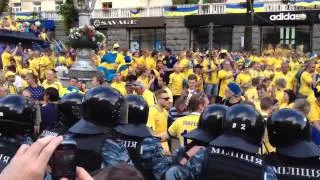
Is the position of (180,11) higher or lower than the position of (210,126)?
higher

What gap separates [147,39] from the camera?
1644 inches

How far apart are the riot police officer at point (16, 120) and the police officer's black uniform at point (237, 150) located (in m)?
1.18

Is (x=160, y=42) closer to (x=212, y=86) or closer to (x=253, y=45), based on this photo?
(x=253, y=45)

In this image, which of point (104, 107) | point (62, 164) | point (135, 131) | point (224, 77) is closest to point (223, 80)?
point (224, 77)

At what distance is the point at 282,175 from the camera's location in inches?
161

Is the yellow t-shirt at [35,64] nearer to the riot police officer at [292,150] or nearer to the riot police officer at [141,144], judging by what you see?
the riot police officer at [141,144]

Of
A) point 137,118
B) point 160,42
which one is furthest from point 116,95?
point 160,42

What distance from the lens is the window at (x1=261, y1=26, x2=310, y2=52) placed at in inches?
1373

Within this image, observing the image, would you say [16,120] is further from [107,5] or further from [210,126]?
[107,5]

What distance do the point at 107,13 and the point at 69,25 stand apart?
2877 millimetres

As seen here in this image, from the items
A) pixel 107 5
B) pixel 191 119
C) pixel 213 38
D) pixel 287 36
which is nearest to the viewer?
pixel 191 119

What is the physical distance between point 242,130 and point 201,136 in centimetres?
60

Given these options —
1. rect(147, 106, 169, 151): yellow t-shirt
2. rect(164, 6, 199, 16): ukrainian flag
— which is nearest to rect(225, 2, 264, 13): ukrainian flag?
rect(164, 6, 199, 16): ukrainian flag

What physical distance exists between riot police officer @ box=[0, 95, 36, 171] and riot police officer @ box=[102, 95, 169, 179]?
0.58m
